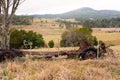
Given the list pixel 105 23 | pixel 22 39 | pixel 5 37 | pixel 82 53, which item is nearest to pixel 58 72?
pixel 82 53

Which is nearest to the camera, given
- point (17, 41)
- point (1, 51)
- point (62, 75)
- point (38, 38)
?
point (62, 75)

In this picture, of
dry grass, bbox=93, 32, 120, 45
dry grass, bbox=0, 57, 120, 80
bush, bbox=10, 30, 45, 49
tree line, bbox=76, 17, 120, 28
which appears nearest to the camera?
dry grass, bbox=0, 57, 120, 80

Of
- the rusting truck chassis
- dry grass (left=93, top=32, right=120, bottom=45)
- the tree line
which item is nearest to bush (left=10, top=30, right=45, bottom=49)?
dry grass (left=93, top=32, right=120, bottom=45)

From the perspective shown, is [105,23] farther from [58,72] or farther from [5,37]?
[58,72]

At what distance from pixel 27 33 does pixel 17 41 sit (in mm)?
6110

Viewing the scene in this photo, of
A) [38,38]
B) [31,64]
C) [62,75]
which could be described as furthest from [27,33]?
[62,75]

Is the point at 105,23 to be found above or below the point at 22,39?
below

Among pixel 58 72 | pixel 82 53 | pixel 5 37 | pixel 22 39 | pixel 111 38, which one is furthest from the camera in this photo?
pixel 111 38

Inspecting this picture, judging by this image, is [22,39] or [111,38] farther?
[111,38]

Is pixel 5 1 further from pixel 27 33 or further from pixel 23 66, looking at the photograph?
pixel 27 33

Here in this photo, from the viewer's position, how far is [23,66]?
13.5 m

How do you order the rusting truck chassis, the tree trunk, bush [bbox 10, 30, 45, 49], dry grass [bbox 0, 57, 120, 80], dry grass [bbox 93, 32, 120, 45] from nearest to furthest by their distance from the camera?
dry grass [bbox 0, 57, 120, 80], the rusting truck chassis, the tree trunk, bush [bbox 10, 30, 45, 49], dry grass [bbox 93, 32, 120, 45]

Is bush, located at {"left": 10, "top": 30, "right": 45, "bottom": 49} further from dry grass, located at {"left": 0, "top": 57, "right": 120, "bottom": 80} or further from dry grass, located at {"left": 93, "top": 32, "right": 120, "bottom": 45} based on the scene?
dry grass, located at {"left": 0, "top": 57, "right": 120, "bottom": 80}

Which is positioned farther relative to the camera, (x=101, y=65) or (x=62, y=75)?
(x=101, y=65)
